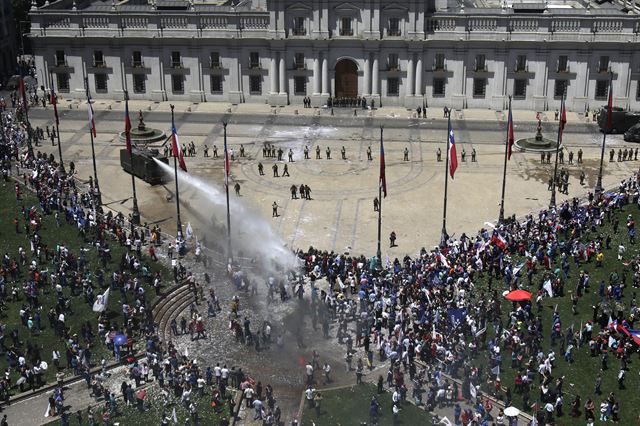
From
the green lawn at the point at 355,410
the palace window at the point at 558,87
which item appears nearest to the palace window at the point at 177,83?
the palace window at the point at 558,87

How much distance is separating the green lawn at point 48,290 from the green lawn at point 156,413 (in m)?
4.91

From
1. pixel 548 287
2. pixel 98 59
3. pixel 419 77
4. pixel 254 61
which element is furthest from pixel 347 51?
pixel 548 287

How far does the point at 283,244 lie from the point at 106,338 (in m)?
17.5

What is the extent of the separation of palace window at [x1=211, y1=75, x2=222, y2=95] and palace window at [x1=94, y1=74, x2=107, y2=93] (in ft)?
40.9

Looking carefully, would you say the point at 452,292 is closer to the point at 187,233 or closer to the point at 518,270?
the point at 518,270

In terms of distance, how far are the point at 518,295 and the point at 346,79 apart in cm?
5235

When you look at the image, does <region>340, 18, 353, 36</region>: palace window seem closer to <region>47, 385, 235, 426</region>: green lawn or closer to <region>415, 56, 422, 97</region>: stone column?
<region>415, 56, 422, 97</region>: stone column

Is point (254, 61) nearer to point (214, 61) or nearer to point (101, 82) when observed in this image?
point (214, 61)

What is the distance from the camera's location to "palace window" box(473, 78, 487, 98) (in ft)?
327

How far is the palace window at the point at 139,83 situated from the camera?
103875mm

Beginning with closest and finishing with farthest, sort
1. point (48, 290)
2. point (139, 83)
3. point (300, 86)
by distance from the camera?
point (48, 290), point (300, 86), point (139, 83)

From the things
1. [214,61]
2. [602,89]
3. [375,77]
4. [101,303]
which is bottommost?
[101,303]

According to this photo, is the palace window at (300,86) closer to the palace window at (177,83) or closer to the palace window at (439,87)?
the palace window at (177,83)

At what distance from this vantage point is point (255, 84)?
4050 inches
